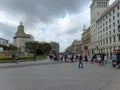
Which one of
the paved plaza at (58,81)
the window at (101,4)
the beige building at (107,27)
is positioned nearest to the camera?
the paved plaza at (58,81)

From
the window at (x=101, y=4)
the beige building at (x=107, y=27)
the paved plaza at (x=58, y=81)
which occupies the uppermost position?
the window at (x=101, y=4)

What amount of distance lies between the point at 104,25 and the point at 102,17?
15.0 feet

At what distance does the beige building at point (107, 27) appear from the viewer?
75812 mm

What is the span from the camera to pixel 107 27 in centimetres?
8606

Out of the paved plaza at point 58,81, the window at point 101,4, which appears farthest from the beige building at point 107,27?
the paved plaza at point 58,81

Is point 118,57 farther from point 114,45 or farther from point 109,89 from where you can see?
point 114,45

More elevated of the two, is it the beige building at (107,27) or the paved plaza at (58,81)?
the beige building at (107,27)

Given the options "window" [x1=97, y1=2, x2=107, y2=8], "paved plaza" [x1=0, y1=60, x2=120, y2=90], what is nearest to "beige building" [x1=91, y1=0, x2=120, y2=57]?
"window" [x1=97, y1=2, x2=107, y2=8]

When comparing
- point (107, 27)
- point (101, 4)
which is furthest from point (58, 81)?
point (101, 4)

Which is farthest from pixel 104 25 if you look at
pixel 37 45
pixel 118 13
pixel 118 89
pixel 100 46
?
pixel 118 89

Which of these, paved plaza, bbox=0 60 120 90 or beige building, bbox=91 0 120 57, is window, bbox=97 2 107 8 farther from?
paved plaza, bbox=0 60 120 90

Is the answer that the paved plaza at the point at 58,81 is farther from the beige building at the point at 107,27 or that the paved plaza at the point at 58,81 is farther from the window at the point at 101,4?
the window at the point at 101,4

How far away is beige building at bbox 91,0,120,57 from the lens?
75.8 m

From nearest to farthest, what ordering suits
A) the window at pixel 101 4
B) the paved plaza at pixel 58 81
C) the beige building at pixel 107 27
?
1. the paved plaza at pixel 58 81
2. the beige building at pixel 107 27
3. the window at pixel 101 4
